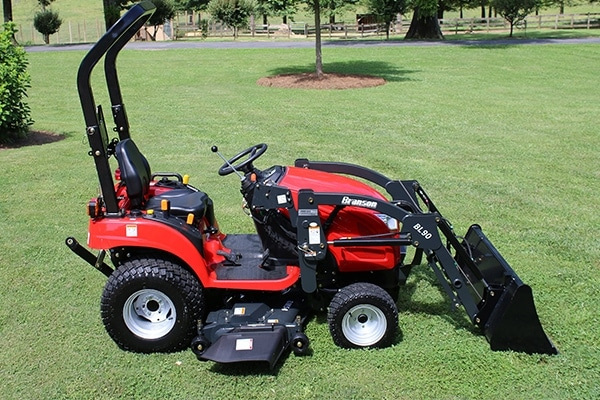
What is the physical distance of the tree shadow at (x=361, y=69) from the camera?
764 inches

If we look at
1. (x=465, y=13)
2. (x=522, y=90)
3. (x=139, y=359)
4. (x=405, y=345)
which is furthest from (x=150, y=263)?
(x=465, y=13)

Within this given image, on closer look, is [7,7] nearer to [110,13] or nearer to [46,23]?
[110,13]

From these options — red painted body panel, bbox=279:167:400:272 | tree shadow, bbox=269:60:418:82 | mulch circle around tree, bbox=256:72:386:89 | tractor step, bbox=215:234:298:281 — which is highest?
tree shadow, bbox=269:60:418:82

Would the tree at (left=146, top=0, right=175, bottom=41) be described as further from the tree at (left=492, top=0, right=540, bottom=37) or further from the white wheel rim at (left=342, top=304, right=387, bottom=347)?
the white wheel rim at (left=342, top=304, right=387, bottom=347)

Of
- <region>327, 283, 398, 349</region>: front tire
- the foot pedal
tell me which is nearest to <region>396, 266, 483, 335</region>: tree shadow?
<region>327, 283, 398, 349</region>: front tire

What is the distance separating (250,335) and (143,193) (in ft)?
3.95

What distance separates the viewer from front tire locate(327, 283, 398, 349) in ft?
13.4

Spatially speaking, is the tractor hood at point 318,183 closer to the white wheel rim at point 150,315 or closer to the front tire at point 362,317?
the front tire at point 362,317

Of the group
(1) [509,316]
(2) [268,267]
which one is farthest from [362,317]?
(1) [509,316]

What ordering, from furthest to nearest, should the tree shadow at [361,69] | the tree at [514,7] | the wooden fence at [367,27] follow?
the wooden fence at [367,27]
the tree at [514,7]
the tree shadow at [361,69]

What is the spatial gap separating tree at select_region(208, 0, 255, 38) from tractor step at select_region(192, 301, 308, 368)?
3962cm

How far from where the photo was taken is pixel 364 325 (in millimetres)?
4238

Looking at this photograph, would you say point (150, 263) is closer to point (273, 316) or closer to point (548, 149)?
point (273, 316)

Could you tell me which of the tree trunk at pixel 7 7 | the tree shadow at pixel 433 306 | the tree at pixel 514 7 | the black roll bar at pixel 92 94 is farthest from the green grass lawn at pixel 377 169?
the tree trunk at pixel 7 7
